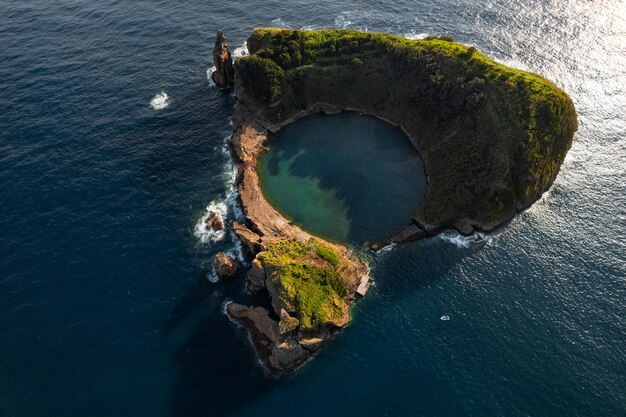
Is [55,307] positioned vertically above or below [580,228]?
below

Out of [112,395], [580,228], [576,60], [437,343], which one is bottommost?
[112,395]

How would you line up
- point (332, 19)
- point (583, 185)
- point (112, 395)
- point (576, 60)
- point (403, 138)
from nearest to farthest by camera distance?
point (112, 395), point (583, 185), point (403, 138), point (576, 60), point (332, 19)

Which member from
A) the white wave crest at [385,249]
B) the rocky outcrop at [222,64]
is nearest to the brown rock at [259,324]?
the white wave crest at [385,249]

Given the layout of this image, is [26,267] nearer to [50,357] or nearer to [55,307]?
[55,307]

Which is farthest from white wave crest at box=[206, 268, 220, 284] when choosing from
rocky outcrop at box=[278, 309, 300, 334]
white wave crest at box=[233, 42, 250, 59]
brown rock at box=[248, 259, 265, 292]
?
white wave crest at box=[233, 42, 250, 59]

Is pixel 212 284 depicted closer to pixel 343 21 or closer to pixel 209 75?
pixel 209 75

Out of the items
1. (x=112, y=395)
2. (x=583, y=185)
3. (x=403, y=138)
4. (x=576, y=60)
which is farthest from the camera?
(x=576, y=60)

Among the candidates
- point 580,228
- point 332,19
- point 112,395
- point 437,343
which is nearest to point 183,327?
point 112,395
